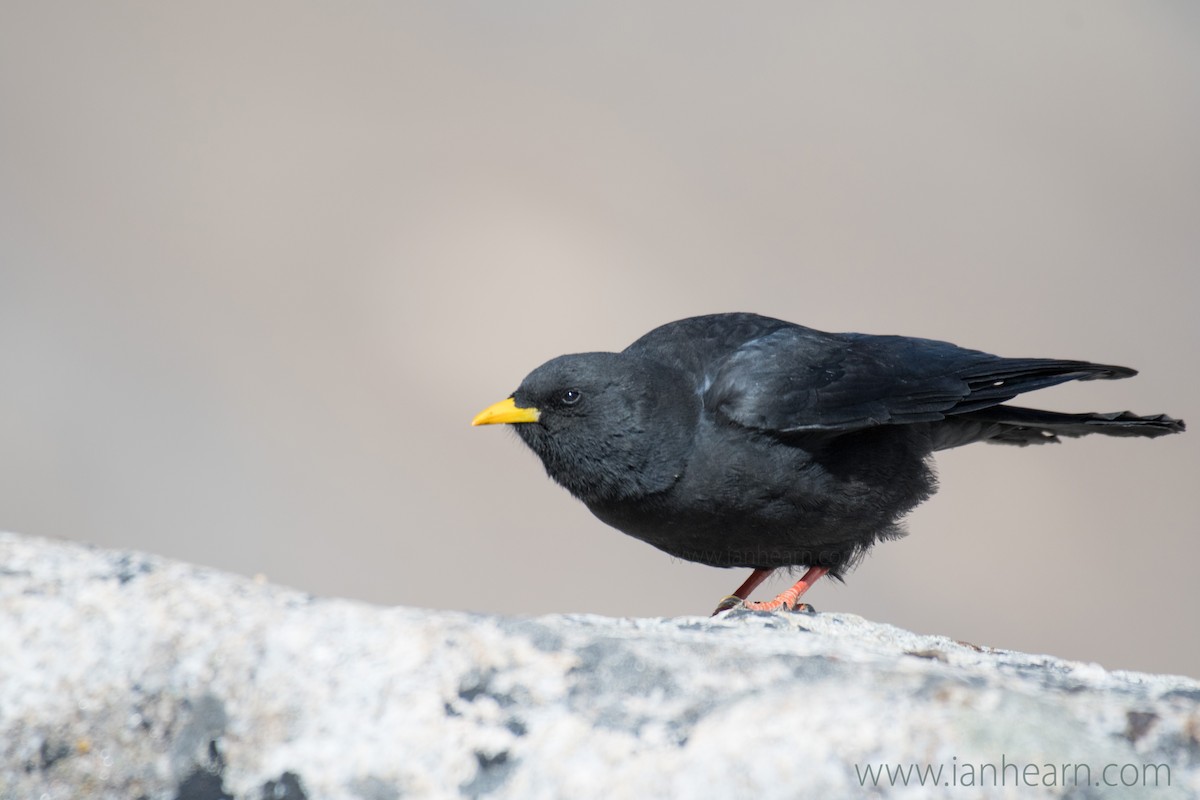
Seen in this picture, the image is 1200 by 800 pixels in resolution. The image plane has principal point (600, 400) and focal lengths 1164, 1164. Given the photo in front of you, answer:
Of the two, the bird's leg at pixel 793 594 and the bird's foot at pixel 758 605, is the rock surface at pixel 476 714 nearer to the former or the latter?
the bird's foot at pixel 758 605

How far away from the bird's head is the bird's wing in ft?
1.09

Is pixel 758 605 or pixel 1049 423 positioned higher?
pixel 1049 423

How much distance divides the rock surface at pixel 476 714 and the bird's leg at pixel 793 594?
101 inches

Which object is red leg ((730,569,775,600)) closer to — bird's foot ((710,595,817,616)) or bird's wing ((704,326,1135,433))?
bird's foot ((710,595,817,616))

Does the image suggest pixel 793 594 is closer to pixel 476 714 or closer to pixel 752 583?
pixel 752 583

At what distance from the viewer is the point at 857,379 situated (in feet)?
20.4

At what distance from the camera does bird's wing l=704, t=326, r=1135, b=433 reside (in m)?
5.79

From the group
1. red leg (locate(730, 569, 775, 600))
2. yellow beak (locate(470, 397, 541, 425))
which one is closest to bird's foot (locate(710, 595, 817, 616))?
red leg (locate(730, 569, 775, 600))

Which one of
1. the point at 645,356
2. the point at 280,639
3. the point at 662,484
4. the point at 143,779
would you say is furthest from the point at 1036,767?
the point at 645,356

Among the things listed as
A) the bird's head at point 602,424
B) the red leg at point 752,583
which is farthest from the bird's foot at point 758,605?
the bird's head at point 602,424

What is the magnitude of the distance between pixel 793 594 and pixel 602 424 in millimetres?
1328

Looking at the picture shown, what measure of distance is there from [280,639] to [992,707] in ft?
5.76

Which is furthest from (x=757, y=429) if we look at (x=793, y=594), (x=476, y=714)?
(x=476, y=714)

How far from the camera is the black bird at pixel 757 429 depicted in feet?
18.3
